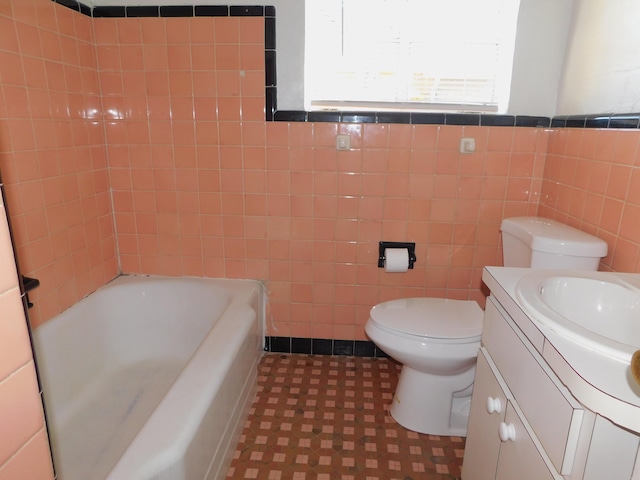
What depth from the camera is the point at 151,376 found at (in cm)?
205

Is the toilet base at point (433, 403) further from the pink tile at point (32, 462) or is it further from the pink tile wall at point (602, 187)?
the pink tile at point (32, 462)

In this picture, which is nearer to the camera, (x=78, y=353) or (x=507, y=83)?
(x=78, y=353)

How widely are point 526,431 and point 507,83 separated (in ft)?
5.38

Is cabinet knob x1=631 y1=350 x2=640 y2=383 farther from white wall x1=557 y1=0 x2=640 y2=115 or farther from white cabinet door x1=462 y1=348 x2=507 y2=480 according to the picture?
white wall x1=557 y1=0 x2=640 y2=115

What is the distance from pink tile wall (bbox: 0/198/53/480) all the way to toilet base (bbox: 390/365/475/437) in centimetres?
154

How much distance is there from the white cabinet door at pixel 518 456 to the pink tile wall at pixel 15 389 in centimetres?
90

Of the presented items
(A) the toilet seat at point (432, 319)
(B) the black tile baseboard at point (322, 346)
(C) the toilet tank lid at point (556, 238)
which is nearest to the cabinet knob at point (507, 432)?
(A) the toilet seat at point (432, 319)

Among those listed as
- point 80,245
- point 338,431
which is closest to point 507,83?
point 338,431

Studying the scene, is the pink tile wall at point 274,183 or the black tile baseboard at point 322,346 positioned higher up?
the pink tile wall at point 274,183

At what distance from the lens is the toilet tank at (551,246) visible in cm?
151

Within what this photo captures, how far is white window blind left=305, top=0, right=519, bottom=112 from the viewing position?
2.04 m

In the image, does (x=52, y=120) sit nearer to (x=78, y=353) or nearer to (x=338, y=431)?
(x=78, y=353)

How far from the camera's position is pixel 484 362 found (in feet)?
4.32

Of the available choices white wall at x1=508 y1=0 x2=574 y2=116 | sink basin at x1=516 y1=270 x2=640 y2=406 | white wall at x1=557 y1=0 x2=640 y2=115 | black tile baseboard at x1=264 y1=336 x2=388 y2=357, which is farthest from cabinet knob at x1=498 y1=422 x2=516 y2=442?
white wall at x1=508 y1=0 x2=574 y2=116
